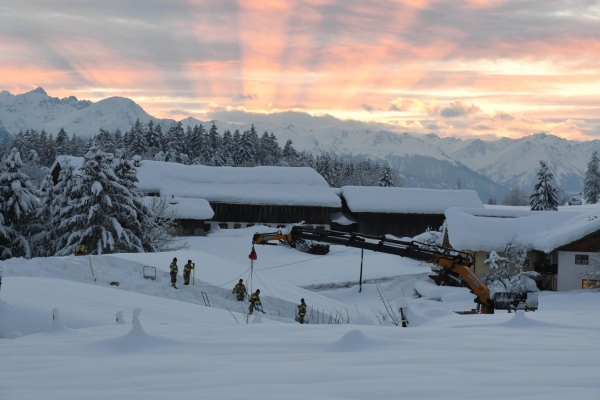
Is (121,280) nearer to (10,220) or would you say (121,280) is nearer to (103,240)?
(103,240)

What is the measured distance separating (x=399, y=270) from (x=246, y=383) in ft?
142

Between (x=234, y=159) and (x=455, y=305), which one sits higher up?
(x=234, y=159)

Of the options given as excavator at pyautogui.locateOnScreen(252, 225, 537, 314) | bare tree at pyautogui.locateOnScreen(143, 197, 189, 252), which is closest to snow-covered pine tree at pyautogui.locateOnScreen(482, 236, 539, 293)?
excavator at pyautogui.locateOnScreen(252, 225, 537, 314)

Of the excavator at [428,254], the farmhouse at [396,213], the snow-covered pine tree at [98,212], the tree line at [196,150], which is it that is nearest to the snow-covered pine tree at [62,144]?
the tree line at [196,150]

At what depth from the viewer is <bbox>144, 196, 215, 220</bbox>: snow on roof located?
57.3 m

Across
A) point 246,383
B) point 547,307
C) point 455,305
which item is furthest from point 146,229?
point 246,383

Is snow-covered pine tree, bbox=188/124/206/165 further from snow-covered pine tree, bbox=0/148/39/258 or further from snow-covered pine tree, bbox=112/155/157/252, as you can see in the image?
snow-covered pine tree, bbox=0/148/39/258

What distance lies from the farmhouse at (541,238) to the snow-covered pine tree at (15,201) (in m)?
28.0

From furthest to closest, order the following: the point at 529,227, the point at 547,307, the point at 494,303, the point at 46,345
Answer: the point at 529,227 → the point at 547,307 → the point at 494,303 → the point at 46,345

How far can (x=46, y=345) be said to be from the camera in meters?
7.54

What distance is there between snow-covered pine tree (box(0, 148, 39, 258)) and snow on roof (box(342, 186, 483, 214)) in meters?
34.4

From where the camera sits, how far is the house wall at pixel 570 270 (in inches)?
1566

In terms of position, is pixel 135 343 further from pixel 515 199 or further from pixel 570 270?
pixel 515 199

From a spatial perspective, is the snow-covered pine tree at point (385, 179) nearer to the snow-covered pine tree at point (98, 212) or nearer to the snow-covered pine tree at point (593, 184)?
the snow-covered pine tree at point (593, 184)
